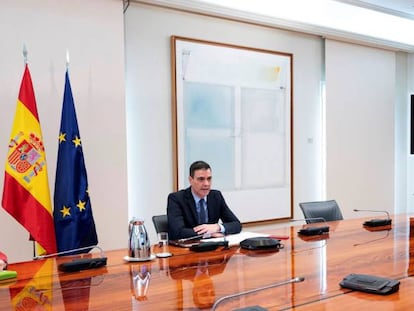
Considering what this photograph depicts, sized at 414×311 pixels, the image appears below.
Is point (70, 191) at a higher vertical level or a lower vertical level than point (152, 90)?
lower

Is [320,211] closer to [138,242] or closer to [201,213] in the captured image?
[201,213]

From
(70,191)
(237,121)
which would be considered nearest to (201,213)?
(70,191)

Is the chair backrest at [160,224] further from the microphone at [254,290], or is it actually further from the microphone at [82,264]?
the microphone at [254,290]

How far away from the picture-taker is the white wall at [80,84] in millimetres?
3285

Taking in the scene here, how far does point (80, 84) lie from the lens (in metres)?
3.58

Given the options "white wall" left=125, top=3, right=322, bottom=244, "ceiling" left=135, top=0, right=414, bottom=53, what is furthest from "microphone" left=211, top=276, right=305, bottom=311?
"ceiling" left=135, top=0, right=414, bottom=53

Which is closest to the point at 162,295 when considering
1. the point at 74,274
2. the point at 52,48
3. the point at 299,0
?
the point at 74,274

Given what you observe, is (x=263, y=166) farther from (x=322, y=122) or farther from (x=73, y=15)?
(x=73, y=15)

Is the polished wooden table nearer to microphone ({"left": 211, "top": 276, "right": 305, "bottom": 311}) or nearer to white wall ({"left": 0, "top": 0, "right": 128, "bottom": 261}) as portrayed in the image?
microphone ({"left": 211, "top": 276, "right": 305, "bottom": 311})

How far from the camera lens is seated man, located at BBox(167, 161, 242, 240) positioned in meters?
2.83

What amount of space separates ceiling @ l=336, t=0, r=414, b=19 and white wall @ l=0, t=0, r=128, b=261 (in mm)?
2565

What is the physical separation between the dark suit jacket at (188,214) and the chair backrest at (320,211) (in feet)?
2.31

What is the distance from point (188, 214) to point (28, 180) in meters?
1.17

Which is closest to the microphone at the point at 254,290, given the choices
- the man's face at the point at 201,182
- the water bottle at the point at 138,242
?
the water bottle at the point at 138,242
